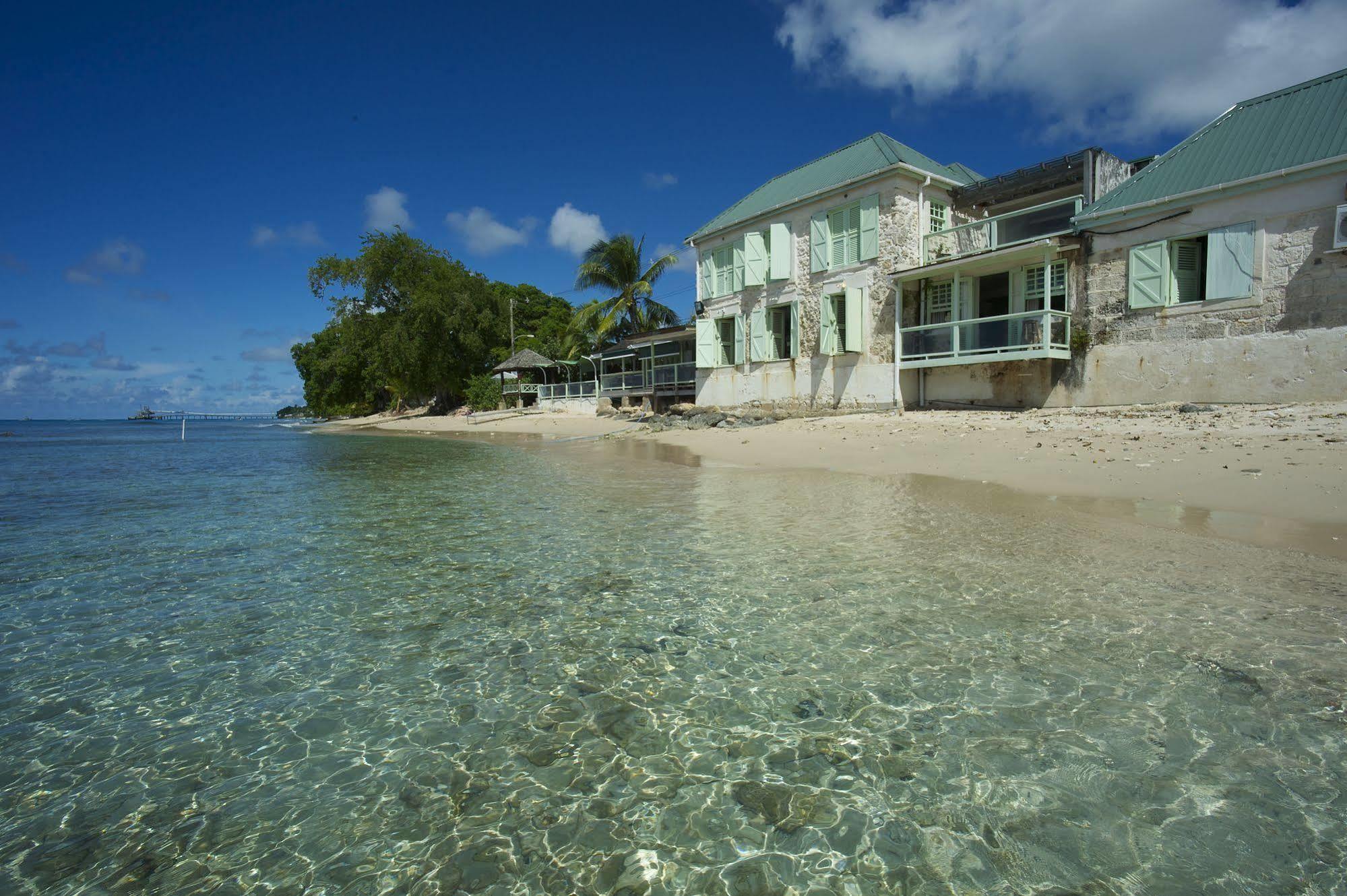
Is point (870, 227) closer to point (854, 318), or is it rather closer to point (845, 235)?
point (845, 235)

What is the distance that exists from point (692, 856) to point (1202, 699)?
2.85 meters

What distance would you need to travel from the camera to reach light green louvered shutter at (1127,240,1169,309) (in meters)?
14.6

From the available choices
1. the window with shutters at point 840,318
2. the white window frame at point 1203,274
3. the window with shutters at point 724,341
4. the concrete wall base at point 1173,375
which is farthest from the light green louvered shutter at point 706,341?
the white window frame at point 1203,274

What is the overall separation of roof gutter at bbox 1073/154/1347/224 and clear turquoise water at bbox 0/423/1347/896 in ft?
36.9

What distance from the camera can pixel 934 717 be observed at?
A: 3.31 metres

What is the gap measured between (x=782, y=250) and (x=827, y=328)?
3.64 metres

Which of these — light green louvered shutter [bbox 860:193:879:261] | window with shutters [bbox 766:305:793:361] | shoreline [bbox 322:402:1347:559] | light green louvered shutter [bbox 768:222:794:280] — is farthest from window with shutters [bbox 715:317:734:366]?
light green louvered shutter [bbox 860:193:879:261]

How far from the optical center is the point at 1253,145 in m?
14.1

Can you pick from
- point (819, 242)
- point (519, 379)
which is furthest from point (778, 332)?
point (519, 379)

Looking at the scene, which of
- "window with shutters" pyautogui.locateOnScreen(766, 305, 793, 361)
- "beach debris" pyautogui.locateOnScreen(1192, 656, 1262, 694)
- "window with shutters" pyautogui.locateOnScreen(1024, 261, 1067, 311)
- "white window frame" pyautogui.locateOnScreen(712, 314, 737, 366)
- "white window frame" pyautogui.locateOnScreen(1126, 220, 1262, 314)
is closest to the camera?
"beach debris" pyautogui.locateOnScreen(1192, 656, 1262, 694)

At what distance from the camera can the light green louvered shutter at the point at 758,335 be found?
23469 millimetres

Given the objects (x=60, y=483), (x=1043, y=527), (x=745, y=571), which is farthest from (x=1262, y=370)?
(x=60, y=483)

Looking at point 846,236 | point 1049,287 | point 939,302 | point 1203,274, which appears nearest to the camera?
point 1203,274

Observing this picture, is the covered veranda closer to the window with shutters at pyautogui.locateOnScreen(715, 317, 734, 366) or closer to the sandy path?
the window with shutters at pyautogui.locateOnScreen(715, 317, 734, 366)
